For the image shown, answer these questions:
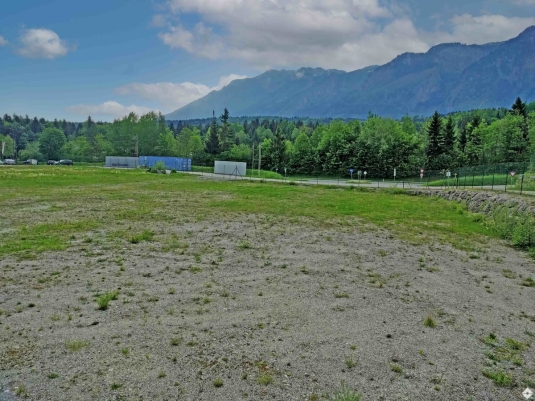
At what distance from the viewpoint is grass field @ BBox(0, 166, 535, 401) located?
221 inches

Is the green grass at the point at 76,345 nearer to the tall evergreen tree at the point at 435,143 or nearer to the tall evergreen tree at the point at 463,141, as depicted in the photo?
the tall evergreen tree at the point at 435,143

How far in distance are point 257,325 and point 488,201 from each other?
75.4 ft

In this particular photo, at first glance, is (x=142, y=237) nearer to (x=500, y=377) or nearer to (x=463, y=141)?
(x=500, y=377)

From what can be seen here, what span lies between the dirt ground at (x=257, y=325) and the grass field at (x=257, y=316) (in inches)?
1.3

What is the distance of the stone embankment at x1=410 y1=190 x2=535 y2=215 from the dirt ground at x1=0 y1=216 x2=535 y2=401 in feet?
28.7

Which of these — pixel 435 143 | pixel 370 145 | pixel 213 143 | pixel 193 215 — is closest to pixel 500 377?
pixel 193 215

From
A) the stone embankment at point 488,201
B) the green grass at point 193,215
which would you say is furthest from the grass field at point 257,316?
the stone embankment at point 488,201

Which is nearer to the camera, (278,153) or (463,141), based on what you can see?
(463,141)

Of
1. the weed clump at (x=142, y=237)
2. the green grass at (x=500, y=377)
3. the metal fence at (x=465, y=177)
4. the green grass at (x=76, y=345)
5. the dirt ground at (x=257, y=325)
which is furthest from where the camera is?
the metal fence at (x=465, y=177)

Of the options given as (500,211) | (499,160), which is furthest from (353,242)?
(499,160)

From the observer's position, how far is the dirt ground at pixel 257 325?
5570 millimetres

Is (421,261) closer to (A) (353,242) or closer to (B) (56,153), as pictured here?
(A) (353,242)

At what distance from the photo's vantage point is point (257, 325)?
24.7ft

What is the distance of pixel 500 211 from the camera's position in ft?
69.3
